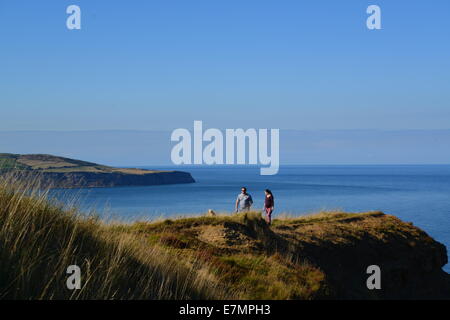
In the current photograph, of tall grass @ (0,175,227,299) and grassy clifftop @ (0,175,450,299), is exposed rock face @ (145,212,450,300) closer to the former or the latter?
grassy clifftop @ (0,175,450,299)

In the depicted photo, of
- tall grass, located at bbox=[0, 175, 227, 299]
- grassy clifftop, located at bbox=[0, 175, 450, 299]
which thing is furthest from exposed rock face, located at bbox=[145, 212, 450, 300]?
tall grass, located at bbox=[0, 175, 227, 299]

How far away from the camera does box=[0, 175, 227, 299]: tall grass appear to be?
7.68 metres

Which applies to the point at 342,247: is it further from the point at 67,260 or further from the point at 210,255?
the point at 67,260

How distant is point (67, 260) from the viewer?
8711mm

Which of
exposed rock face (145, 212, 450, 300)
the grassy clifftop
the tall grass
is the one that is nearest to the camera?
the tall grass

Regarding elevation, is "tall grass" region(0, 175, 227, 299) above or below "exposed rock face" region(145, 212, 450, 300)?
above

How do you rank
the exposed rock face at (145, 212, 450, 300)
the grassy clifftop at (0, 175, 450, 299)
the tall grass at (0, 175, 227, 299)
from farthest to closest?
the exposed rock face at (145, 212, 450, 300) → the grassy clifftop at (0, 175, 450, 299) → the tall grass at (0, 175, 227, 299)

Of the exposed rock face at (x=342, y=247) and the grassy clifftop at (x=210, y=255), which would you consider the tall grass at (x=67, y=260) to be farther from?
the exposed rock face at (x=342, y=247)

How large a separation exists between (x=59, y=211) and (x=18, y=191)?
934 mm

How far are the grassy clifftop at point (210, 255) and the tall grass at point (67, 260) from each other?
2cm

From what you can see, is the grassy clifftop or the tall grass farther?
the grassy clifftop

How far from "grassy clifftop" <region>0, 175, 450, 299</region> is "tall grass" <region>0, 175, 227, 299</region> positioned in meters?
0.02
